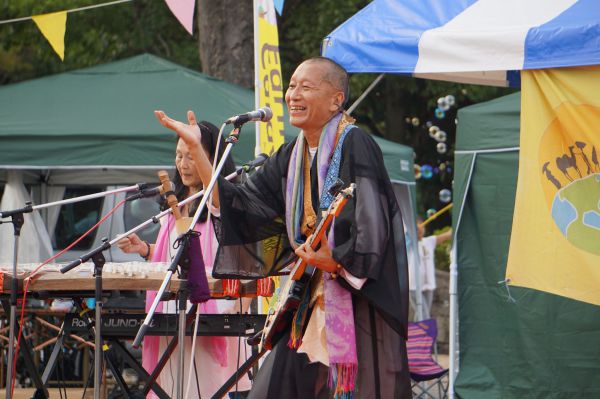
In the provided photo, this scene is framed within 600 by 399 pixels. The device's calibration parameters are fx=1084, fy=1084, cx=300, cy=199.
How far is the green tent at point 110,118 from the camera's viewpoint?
9977 millimetres

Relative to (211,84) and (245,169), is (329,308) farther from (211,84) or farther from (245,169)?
(211,84)

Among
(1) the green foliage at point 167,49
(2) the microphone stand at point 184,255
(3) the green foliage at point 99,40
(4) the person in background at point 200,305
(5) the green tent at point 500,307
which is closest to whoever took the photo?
(2) the microphone stand at point 184,255

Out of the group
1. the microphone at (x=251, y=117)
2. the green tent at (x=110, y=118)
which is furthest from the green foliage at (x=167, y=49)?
the microphone at (x=251, y=117)

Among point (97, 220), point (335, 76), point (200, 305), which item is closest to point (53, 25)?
point (97, 220)

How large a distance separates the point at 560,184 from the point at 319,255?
2.10m

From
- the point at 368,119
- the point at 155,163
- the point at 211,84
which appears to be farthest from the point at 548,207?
the point at 368,119

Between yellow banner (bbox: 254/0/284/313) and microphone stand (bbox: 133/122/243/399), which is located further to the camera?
yellow banner (bbox: 254/0/284/313)

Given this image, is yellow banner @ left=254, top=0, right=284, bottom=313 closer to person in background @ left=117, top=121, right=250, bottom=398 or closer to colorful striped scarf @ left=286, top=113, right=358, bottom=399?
person in background @ left=117, top=121, right=250, bottom=398

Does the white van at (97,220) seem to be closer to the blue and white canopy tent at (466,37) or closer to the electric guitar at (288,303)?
the blue and white canopy tent at (466,37)

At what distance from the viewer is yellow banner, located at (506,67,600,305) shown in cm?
577

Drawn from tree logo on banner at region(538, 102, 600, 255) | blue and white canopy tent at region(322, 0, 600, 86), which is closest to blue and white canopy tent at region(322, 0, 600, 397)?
blue and white canopy tent at region(322, 0, 600, 86)

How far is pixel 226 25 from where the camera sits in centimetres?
1281

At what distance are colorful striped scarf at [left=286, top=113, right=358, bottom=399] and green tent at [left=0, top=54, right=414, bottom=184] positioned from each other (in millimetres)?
5305

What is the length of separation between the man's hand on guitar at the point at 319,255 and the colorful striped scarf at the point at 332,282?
0.34 feet
